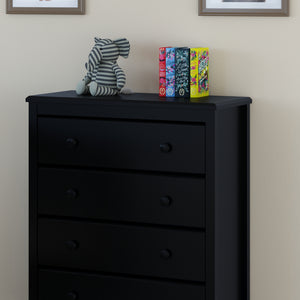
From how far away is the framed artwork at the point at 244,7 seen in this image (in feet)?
7.97

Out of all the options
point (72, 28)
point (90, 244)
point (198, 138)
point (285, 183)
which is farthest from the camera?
point (72, 28)

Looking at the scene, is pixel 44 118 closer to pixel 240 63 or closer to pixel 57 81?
pixel 57 81

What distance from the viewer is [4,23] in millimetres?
2838

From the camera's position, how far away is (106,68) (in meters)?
2.48

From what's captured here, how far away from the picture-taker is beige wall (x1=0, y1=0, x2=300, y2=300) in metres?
2.47

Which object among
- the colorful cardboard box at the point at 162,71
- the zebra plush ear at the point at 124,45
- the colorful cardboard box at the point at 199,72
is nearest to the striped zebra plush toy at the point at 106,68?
the zebra plush ear at the point at 124,45

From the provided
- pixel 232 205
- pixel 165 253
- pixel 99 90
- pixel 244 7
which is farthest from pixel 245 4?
pixel 165 253

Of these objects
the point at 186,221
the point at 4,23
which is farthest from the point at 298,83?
the point at 4,23

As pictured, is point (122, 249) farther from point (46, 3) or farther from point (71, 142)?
point (46, 3)

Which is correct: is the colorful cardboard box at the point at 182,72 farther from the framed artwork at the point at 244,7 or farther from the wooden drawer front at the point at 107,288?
the wooden drawer front at the point at 107,288

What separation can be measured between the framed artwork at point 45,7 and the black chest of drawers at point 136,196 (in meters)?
0.45

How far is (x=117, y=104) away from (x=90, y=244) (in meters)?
0.51

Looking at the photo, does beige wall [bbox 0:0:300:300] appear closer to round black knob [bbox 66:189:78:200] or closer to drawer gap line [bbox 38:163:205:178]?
drawer gap line [bbox 38:163:205:178]

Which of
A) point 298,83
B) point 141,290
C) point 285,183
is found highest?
point 298,83
